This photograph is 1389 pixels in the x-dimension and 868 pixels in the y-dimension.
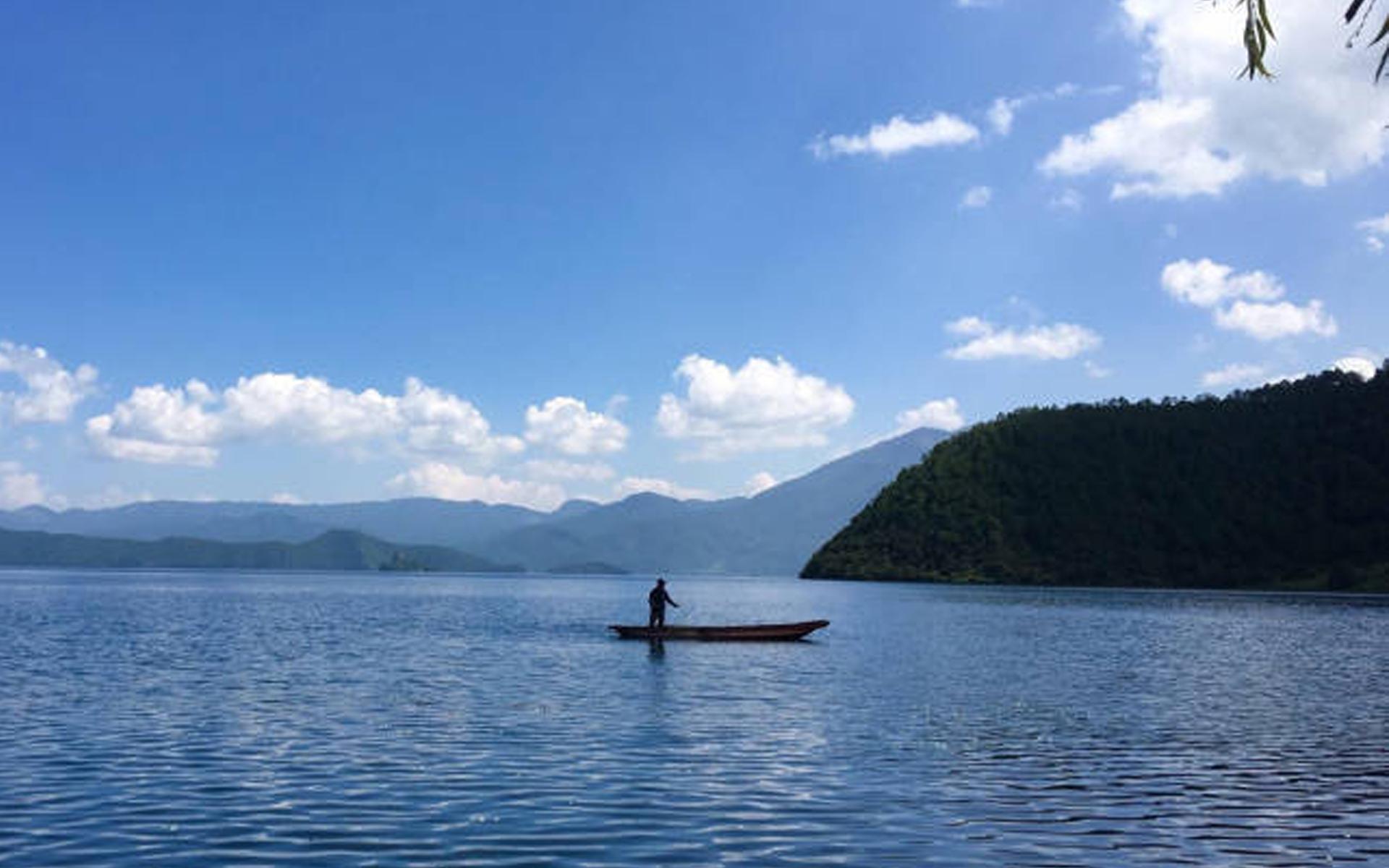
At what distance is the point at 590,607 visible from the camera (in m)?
157

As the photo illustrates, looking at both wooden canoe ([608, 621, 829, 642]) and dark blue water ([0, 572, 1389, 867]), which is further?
wooden canoe ([608, 621, 829, 642])

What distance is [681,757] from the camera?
104 ft

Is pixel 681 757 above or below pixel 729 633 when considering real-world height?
below

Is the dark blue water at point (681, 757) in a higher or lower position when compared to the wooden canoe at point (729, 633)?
lower

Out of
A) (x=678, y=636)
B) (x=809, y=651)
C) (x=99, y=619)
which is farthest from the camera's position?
(x=99, y=619)

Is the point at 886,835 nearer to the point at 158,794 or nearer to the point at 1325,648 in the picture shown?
the point at 158,794

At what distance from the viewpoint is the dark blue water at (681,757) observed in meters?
21.8

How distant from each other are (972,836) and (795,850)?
3792mm

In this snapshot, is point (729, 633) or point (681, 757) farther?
point (729, 633)

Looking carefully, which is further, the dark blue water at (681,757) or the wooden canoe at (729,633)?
A: the wooden canoe at (729,633)

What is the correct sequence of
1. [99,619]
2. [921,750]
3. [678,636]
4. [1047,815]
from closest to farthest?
1. [1047,815]
2. [921,750]
3. [678,636]
4. [99,619]

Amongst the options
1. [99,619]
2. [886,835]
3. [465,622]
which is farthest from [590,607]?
[886,835]

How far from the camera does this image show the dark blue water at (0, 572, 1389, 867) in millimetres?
21812

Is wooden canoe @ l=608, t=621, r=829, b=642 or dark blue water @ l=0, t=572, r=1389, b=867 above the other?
wooden canoe @ l=608, t=621, r=829, b=642
